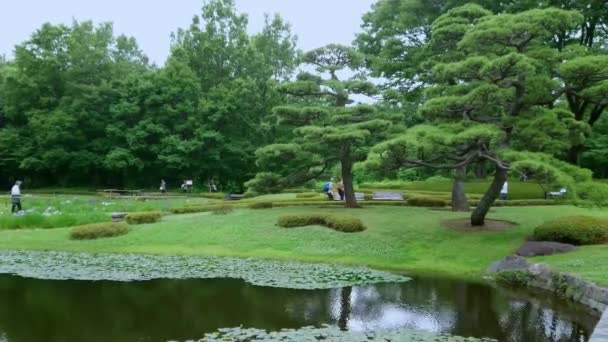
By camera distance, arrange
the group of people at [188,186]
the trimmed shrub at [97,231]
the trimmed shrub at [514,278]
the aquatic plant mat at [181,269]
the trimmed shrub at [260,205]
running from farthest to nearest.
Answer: the group of people at [188,186], the trimmed shrub at [260,205], the trimmed shrub at [97,231], the aquatic plant mat at [181,269], the trimmed shrub at [514,278]

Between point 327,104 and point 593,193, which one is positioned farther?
point 327,104

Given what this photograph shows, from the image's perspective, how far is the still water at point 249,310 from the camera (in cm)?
962

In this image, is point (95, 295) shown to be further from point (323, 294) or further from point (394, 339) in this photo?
point (394, 339)

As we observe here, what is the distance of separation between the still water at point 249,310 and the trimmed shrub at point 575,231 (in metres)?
4.54

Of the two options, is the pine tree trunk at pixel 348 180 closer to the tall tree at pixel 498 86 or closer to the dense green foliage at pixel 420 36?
the dense green foliage at pixel 420 36

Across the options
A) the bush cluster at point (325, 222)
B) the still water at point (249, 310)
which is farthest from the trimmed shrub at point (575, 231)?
the bush cluster at point (325, 222)

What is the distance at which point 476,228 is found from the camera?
758 inches

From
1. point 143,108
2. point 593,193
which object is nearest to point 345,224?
point 593,193

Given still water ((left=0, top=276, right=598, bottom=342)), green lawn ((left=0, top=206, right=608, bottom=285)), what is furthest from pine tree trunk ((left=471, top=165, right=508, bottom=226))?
still water ((left=0, top=276, right=598, bottom=342))

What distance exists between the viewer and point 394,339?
9.01 meters

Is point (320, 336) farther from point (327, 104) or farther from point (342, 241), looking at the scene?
point (327, 104)

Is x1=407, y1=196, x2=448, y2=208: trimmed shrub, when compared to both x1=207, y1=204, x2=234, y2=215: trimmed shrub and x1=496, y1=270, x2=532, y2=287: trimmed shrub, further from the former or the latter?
x1=496, y1=270, x2=532, y2=287: trimmed shrub

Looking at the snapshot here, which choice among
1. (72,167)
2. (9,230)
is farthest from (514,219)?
(72,167)

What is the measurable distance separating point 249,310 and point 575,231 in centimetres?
1148
